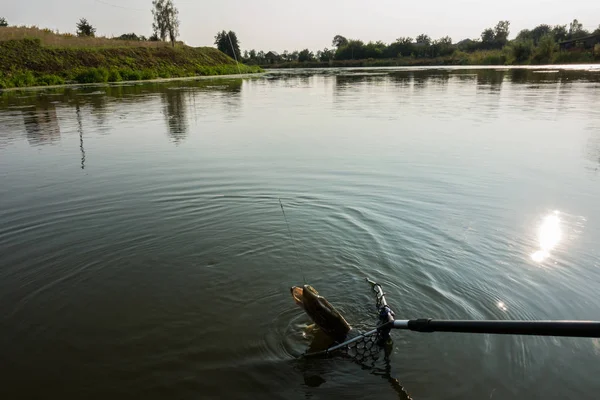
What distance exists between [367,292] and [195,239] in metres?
2.88

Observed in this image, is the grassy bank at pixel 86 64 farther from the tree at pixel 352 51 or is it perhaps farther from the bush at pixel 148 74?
the tree at pixel 352 51

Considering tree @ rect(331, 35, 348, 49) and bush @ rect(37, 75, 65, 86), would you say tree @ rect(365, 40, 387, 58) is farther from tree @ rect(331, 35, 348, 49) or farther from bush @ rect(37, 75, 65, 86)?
bush @ rect(37, 75, 65, 86)

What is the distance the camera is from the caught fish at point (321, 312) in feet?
11.9

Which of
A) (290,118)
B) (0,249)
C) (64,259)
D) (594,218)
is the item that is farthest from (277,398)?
(290,118)

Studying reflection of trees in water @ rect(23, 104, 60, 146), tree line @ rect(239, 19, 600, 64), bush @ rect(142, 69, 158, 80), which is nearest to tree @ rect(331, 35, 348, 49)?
tree line @ rect(239, 19, 600, 64)

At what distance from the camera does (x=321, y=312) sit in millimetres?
3693

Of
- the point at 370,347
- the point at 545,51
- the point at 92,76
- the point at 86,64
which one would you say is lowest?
the point at 370,347

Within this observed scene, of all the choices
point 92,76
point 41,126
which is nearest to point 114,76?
point 92,76

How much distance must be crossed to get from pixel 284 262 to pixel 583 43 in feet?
314

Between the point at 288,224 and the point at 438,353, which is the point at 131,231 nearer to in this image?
the point at 288,224

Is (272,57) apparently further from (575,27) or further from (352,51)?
(575,27)

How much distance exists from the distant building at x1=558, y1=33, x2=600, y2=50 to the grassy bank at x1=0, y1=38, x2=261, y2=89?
226 ft

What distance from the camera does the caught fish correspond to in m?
3.64

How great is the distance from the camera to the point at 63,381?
3498 millimetres
